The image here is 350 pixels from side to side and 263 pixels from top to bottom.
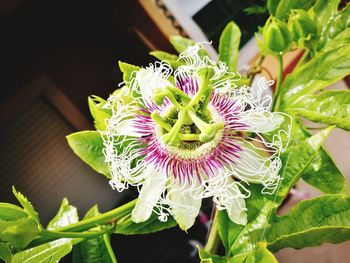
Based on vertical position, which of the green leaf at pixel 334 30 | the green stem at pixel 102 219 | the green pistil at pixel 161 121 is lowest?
the green leaf at pixel 334 30

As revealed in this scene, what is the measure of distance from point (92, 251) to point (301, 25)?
506mm

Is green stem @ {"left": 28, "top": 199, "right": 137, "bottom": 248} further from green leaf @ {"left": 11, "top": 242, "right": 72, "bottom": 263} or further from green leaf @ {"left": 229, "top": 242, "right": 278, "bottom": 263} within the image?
green leaf @ {"left": 229, "top": 242, "right": 278, "bottom": 263}

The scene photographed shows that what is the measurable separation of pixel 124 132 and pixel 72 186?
206 cm

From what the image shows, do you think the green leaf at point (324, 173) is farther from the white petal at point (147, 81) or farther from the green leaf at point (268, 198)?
the white petal at point (147, 81)

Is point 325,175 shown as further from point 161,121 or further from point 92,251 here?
point 92,251

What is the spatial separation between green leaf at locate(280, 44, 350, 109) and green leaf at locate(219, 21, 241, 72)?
0.31ft

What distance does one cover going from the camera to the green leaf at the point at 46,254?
59 centimetres

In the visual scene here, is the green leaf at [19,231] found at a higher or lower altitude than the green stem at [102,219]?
higher

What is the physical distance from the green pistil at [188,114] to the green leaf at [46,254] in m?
0.23

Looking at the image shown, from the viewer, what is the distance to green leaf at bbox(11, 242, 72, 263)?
0.59m

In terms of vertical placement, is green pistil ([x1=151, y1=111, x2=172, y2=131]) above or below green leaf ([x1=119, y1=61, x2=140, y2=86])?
below

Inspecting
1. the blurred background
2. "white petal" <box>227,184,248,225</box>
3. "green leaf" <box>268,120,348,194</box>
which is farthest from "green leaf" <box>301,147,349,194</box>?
the blurred background

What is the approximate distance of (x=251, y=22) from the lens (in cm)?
222

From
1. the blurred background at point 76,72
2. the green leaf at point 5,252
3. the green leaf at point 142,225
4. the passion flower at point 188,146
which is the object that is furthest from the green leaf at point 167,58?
the blurred background at point 76,72
